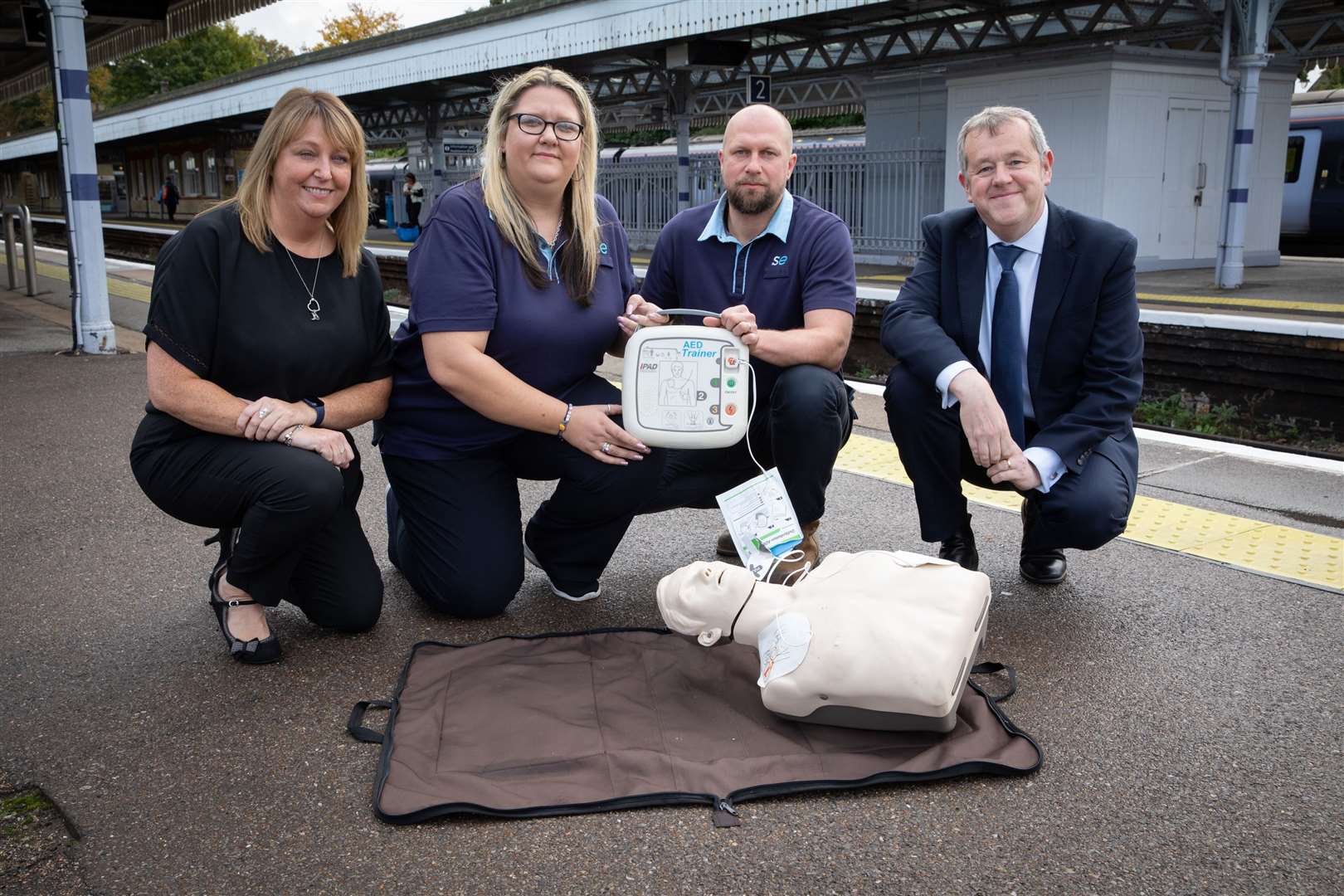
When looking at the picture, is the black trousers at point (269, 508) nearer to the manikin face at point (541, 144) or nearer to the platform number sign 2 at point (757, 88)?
the manikin face at point (541, 144)

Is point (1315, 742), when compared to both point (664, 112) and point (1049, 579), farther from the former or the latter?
point (664, 112)

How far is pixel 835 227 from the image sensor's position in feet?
12.4

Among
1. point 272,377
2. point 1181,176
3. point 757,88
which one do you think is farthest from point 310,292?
point 757,88

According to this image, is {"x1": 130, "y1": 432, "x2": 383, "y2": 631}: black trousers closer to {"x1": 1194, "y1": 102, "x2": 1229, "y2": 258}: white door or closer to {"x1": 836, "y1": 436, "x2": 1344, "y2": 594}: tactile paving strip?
{"x1": 836, "y1": 436, "x2": 1344, "y2": 594}: tactile paving strip

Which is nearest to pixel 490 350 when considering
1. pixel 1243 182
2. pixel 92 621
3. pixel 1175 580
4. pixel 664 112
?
pixel 92 621

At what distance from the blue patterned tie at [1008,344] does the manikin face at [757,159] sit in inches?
29.1

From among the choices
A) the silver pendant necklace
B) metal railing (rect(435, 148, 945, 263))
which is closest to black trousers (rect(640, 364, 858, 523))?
the silver pendant necklace

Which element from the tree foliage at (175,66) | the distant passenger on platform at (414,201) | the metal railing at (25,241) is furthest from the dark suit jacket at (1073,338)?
the tree foliage at (175,66)

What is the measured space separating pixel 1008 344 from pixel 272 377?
2.23 m

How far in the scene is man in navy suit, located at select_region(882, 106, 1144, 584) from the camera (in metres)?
3.42

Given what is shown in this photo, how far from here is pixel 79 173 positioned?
805 cm

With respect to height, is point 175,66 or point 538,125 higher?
point 175,66

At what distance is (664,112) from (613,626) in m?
26.9

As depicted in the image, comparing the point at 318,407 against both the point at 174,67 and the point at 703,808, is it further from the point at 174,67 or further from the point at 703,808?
the point at 174,67
